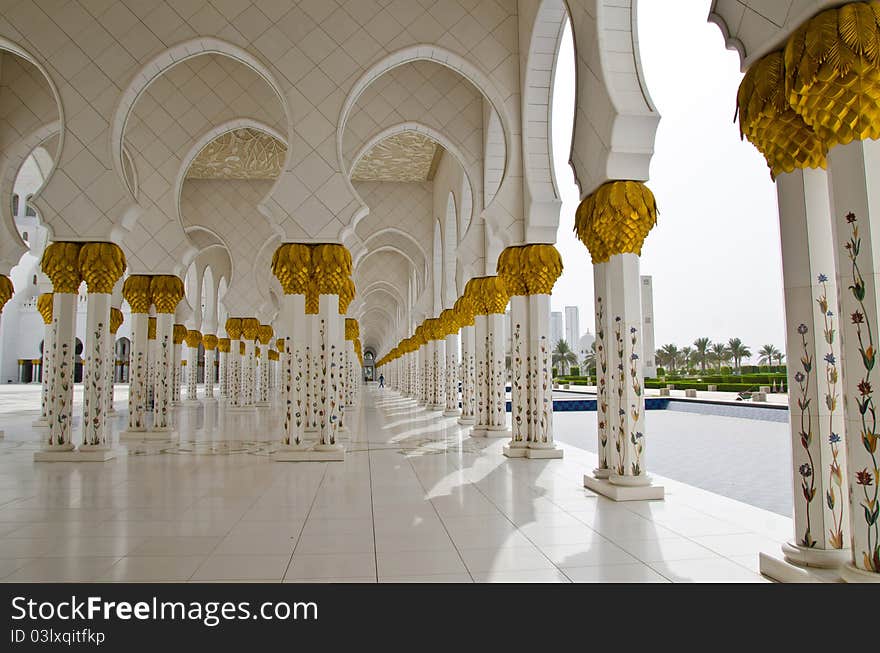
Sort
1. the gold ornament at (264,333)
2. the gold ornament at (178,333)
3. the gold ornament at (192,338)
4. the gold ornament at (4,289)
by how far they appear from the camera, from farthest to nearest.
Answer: the gold ornament at (192,338) < the gold ornament at (264,333) < the gold ornament at (178,333) < the gold ornament at (4,289)

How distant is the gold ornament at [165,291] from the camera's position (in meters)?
8.46

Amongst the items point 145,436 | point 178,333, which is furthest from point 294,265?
point 178,333

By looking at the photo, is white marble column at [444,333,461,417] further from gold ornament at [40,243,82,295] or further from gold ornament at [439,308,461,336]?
gold ornament at [40,243,82,295]

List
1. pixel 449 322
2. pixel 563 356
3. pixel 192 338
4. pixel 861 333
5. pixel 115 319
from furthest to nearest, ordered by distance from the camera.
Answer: pixel 563 356 → pixel 192 338 → pixel 449 322 → pixel 115 319 → pixel 861 333

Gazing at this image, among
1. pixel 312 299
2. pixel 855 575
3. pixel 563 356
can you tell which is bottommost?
pixel 855 575

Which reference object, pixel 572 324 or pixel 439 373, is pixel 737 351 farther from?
pixel 572 324

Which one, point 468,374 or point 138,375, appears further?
point 468,374

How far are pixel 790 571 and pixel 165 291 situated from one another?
8127 mm

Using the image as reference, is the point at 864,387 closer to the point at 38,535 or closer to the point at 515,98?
the point at 38,535

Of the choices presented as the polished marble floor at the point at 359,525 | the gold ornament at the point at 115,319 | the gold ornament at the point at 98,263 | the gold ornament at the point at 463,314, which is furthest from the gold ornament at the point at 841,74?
the gold ornament at the point at 115,319

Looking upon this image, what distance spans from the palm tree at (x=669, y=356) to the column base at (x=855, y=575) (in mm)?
44198

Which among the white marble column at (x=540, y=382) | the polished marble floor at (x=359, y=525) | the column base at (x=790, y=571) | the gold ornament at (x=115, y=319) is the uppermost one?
the gold ornament at (x=115, y=319)

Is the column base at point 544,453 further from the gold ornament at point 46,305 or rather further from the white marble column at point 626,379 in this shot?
the gold ornament at point 46,305

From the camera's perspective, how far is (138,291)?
27.6ft
